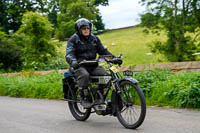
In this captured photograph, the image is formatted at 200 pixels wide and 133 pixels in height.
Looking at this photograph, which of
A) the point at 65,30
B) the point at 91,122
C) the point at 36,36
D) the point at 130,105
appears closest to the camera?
the point at 130,105

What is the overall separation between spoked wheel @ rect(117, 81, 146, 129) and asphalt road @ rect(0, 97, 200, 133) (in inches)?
6.2

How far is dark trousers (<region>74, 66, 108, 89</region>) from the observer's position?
5883mm

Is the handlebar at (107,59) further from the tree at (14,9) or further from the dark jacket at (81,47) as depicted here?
the tree at (14,9)

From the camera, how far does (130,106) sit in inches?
213

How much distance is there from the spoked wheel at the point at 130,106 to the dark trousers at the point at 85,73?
26.1 inches

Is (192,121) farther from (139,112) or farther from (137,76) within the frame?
(137,76)

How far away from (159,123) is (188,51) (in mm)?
13796

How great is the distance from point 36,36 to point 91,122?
16.6m

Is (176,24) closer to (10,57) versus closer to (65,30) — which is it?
(10,57)

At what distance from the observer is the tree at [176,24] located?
1870 centimetres

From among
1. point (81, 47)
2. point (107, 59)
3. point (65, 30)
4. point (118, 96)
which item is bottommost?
point (118, 96)

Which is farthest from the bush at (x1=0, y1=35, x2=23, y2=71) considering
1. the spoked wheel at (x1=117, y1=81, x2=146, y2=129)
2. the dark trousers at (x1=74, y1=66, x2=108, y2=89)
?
the spoked wheel at (x1=117, y1=81, x2=146, y2=129)

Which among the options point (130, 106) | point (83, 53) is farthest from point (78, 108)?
point (130, 106)

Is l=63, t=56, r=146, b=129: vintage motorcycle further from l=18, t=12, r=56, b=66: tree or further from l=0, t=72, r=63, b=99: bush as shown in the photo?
l=18, t=12, r=56, b=66: tree
